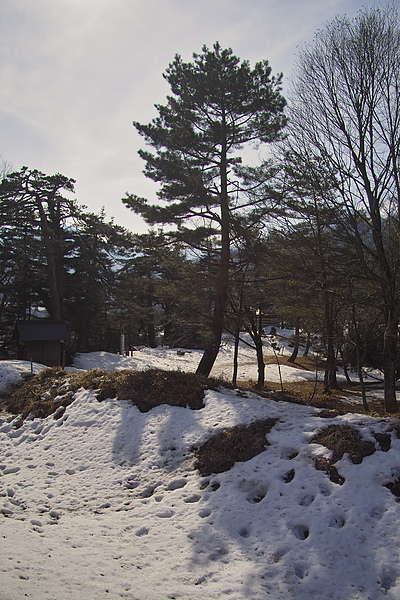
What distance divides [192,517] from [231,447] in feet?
4.41

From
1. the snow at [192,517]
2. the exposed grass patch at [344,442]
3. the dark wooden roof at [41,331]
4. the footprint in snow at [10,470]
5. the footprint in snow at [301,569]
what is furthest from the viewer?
the dark wooden roof at [41,331]

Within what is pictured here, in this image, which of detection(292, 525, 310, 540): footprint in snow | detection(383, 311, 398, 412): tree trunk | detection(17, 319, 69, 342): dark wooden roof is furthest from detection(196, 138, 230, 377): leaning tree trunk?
detection(17, 319, 69, 342): dark wooden roof

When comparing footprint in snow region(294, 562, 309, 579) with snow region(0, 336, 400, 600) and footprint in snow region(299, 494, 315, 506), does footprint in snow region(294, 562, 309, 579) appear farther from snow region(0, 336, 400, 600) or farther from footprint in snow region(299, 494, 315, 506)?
footprint in snow region(299, 494, 315, 506)

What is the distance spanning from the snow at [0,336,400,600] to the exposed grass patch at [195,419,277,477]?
14cm

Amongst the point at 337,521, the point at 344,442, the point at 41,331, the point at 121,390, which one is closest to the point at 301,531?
the point at 337,521

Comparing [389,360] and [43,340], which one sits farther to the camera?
[43,340]

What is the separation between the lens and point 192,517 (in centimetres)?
450

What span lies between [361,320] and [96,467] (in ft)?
23.5

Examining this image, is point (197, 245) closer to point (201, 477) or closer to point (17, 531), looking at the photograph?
point (201, 477)

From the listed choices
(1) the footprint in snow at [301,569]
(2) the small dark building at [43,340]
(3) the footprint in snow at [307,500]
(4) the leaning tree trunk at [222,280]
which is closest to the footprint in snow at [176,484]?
(3) the footprint in snow at [307,500]

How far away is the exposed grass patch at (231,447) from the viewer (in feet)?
17.7

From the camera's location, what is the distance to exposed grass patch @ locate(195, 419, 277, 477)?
5.39 meters

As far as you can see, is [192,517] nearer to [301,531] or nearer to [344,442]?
A: [301,531]

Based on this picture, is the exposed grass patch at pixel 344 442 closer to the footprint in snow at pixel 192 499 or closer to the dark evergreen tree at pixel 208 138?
the footprint in snow at pixel 192 499
